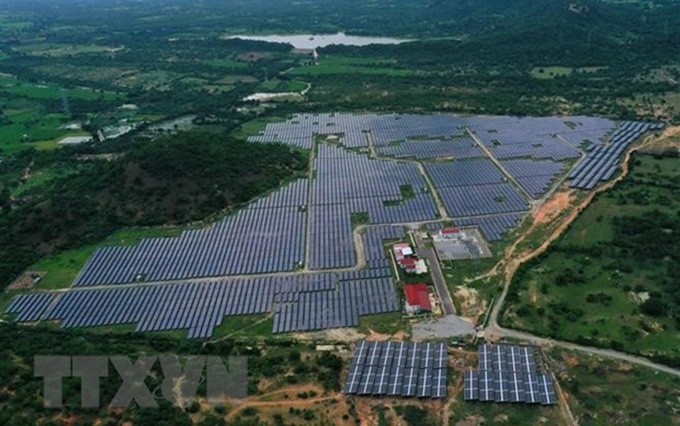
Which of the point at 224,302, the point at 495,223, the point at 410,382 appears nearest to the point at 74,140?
the point at 224,302

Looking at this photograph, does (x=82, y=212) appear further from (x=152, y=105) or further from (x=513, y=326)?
(x=152, y=105)

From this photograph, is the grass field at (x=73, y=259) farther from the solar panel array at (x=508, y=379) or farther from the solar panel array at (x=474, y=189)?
the solar panel array at (x=508, y=379)

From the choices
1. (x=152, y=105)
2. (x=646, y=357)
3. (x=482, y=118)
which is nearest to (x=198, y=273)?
(x=646, y=357)

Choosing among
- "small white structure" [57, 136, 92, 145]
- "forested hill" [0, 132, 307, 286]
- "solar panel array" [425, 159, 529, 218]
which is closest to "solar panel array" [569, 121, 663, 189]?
"solar panel array" [425, 159, 529, 218]

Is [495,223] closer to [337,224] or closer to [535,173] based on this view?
[535,173]

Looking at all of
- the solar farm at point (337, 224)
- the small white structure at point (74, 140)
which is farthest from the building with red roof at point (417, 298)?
the small white structure at point (74, 140)

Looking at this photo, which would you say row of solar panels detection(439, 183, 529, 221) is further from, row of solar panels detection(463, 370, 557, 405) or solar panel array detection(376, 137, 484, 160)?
row of solar panels detection(463, 370, 557, 405)
